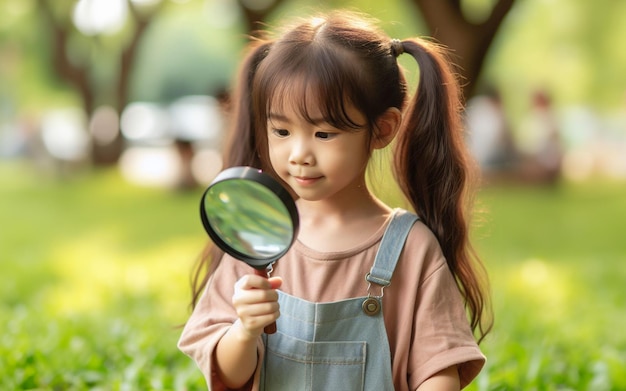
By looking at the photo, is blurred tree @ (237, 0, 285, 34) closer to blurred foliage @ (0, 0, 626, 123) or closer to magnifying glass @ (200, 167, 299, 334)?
blurred foliage @ (0, 0, 626, 123)

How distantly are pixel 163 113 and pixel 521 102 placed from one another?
45.5 ft

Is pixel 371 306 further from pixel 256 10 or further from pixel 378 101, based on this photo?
pixel 256 10

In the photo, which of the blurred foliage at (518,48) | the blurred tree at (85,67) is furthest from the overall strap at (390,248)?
the blurred tree at (85,67)

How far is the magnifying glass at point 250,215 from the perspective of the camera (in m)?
1.83

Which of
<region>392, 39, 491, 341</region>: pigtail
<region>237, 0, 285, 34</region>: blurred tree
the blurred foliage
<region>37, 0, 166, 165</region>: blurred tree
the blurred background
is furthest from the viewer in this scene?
the blurred foliage

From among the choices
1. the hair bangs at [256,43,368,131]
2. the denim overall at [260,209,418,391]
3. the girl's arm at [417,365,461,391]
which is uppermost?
the hair bangs at [256,43,368,131]

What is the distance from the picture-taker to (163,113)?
3094 cm

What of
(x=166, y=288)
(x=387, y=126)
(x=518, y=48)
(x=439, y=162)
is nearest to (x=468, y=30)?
(x=166, y=288)

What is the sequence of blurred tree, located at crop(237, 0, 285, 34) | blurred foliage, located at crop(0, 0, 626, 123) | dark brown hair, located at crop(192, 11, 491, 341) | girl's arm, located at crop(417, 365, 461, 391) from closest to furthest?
dark brown hair, located at crop(192, 11, 491, 341) < girl's arm, located at crop(417, 365, 461, 391) < blurred tree, located at crop(237, 0, 285, 34) < blurred foliage, located at crop(0, 0, 626, 123)

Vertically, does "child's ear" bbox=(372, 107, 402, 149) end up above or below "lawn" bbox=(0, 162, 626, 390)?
above

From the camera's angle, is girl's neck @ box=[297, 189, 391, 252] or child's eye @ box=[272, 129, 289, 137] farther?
girl's neck @ box=[297, 189, 391, 252]

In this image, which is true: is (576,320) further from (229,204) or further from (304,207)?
(229,204)

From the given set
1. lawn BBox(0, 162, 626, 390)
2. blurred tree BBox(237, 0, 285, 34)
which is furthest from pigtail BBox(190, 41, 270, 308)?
blurred tree BBox(237, 0, 285, 34)

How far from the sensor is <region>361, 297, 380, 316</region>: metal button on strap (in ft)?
7.09
